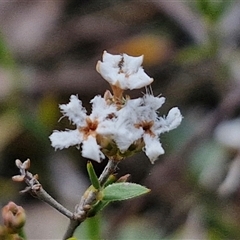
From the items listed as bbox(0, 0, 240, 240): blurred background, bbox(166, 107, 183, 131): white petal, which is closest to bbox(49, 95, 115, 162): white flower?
bbox(166, 107, 183, 131): white petal

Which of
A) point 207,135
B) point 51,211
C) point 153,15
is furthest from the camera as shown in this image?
point 153,15

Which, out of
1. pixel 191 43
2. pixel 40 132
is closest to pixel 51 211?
pixel 40 132

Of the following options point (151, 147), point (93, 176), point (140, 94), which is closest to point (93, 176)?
point (93, 176)

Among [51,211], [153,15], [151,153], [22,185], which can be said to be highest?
[151,153]

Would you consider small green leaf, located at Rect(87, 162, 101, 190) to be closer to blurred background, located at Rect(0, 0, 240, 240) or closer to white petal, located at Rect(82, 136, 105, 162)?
white petal, located at Rect(82, 136, 105, 162)

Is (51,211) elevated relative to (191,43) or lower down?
lower down

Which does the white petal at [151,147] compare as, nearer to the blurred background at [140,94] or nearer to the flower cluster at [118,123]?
the flower cluster at [118,123]

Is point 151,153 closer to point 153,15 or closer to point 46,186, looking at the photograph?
point 46,186

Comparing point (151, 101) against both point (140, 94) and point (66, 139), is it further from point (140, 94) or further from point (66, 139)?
point (140, 94)
